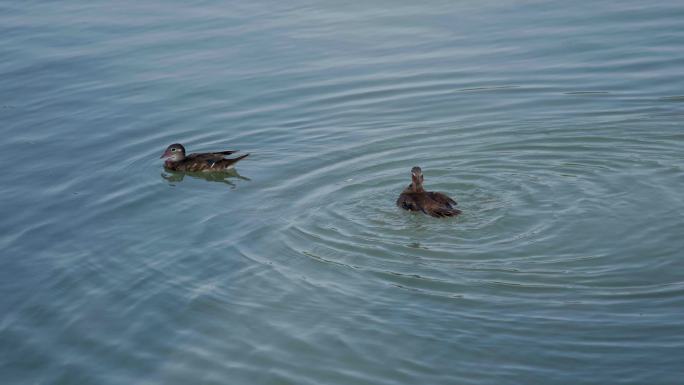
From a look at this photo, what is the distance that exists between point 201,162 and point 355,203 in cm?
272

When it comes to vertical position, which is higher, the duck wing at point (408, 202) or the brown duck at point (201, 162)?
the brown duck at point (201, 162)

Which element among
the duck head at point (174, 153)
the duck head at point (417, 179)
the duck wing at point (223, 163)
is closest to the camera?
the duck head at point (417, 179)

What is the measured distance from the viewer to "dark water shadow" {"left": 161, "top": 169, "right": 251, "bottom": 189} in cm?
1270

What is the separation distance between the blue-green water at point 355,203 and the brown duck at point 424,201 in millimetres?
121

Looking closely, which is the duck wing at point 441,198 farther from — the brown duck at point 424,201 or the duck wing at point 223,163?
the duck wing at point 223,163

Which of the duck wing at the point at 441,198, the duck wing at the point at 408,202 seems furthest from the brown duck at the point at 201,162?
the duck wing at the point at 441,198

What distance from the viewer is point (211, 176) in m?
13.1

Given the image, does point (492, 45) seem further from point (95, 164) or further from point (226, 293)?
point (226, 293)

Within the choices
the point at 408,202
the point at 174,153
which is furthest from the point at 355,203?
the point at 174,153

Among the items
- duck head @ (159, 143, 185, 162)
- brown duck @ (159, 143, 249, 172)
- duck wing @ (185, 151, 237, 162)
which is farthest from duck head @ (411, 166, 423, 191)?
duck head @ (159, 143, 185, 162)

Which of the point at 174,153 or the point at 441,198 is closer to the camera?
the point at 441,198

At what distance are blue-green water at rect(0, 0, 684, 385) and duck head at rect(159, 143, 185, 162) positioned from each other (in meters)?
0.20

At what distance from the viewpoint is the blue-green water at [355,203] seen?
27.0ft

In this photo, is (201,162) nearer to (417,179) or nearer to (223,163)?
(223,163)
